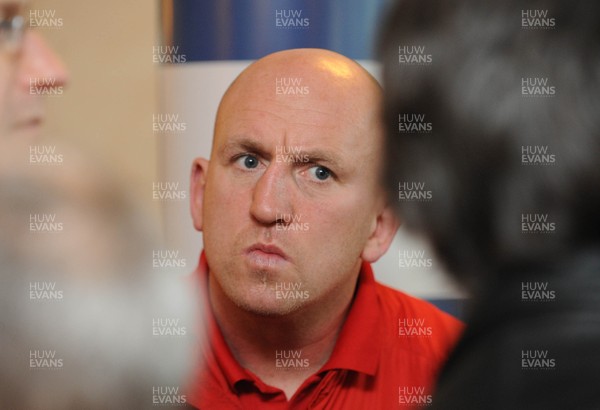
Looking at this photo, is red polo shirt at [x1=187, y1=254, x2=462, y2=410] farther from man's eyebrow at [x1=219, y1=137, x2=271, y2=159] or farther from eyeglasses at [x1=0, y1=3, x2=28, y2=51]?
eyeglasses at [x1=0, y1=3, x2=28, y2=51]

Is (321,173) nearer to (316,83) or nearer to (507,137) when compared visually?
(316,83)

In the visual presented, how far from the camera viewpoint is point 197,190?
1773 mm

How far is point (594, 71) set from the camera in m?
0.95

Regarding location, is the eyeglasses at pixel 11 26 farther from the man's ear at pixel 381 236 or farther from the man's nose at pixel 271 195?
the man's ear at pixel 381 236

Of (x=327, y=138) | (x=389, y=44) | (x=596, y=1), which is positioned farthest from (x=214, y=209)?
(x=596, y=1)

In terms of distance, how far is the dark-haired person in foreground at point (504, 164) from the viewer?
2.95 ft

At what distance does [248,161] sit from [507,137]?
0.83m

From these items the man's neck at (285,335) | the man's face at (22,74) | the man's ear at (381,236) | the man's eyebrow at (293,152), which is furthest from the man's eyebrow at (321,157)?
the man's face at (22,74)

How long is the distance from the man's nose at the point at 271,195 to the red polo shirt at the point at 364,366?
0.58 ft

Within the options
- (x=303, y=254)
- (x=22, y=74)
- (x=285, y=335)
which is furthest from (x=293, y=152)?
(x=22, y=74)

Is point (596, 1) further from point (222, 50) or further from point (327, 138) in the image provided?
point (222, 50)

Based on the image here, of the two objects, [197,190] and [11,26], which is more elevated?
[11,26]

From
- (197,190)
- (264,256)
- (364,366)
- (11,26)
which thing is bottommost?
(364,366)

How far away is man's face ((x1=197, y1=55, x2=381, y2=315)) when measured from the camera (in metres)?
1.70
